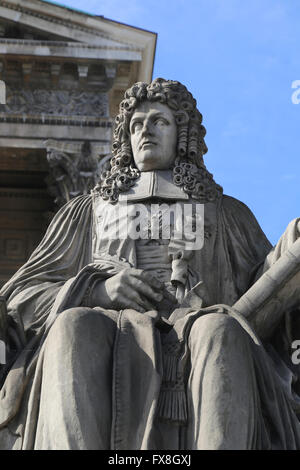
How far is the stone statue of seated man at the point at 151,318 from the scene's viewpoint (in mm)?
6090

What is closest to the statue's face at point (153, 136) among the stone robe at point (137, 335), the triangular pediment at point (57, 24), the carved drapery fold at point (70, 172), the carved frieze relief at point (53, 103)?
the stone robe at point (137, 335)

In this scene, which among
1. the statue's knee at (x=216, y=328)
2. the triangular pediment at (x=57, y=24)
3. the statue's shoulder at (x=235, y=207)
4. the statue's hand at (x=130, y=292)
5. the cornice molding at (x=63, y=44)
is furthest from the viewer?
the triangular pediment at (x=57, y=24)

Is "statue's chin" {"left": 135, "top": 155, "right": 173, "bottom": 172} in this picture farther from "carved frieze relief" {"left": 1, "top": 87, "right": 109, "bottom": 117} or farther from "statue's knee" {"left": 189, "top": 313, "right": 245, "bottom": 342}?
"carved frieze relief" {"left": 1, "top": 87, "right": 109, "bottom": 117}

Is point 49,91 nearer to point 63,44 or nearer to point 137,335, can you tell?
point 63,44

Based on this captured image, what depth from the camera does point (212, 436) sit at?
5.96m

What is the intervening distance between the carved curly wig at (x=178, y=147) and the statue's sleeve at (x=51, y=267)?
0.68 ft

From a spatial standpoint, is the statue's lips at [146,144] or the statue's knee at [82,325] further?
the statue's lips at [146,144]

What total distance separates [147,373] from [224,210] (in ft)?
5.79

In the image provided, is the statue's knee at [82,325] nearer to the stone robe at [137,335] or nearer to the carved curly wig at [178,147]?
A: the stone robe at [137,335]

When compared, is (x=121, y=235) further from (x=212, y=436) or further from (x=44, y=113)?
(x=44, y=113)

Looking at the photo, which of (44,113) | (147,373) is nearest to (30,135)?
(44,113)

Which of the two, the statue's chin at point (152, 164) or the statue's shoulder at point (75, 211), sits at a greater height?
the statue's chin at point (152, 164)

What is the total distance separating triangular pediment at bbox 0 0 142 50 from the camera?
829 inches

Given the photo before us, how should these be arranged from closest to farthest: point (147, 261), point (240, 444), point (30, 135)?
point (240, 444), point (147, 261), point (30, 135)
